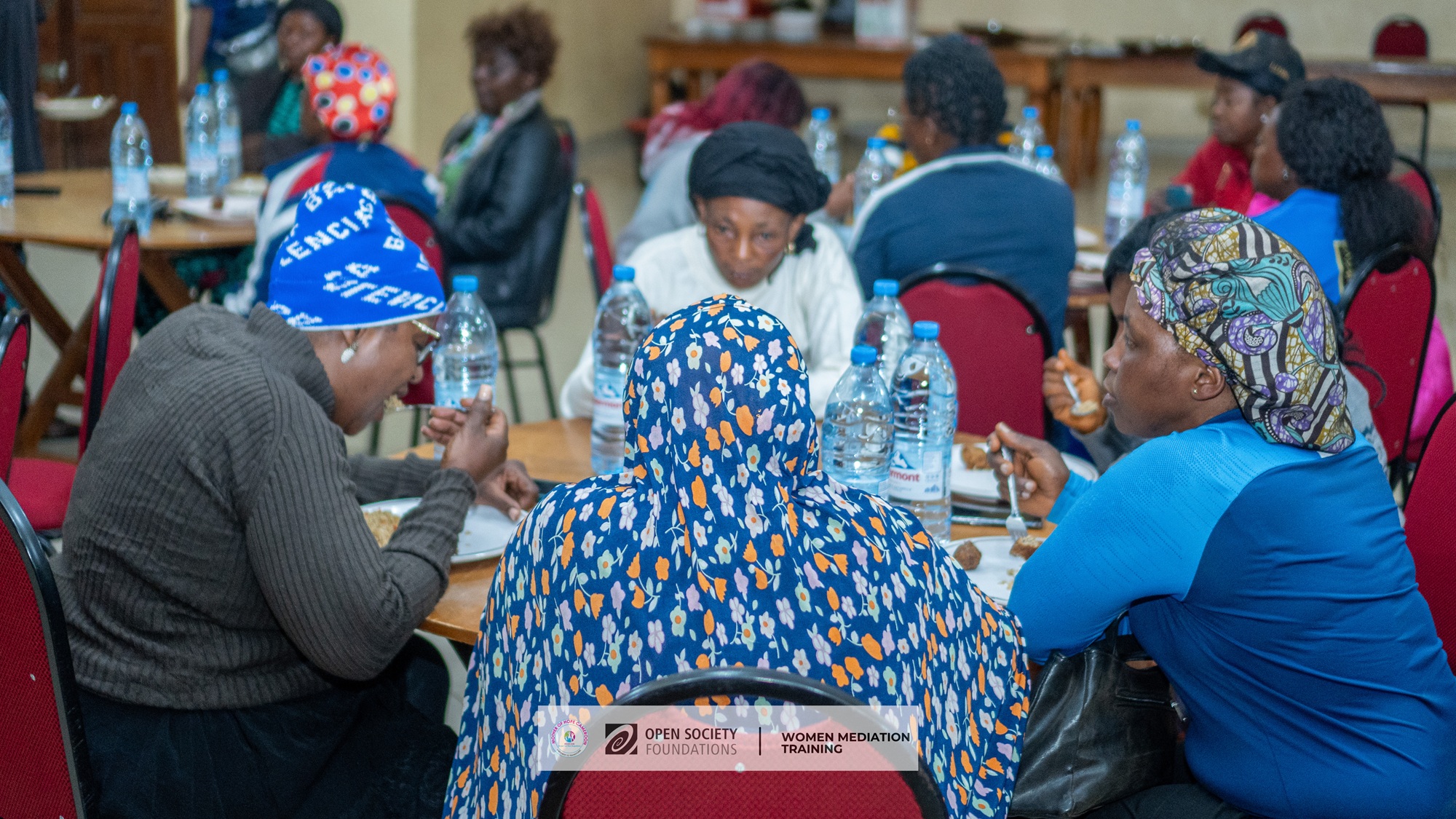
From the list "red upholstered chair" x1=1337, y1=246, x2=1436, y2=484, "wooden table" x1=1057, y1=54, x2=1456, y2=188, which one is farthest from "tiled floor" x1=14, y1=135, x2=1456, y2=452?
"red upholstered chair" x1=1337, y1=246, x2=1436, y2=484

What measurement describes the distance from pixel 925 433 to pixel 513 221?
227cm

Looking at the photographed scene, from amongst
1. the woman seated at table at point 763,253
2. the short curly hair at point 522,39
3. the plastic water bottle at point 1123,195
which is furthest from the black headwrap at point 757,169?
the short curly hair at point 522,39

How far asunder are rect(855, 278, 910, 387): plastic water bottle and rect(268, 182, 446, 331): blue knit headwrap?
0.97 m

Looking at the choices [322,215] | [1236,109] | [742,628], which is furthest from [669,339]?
[1236,109]

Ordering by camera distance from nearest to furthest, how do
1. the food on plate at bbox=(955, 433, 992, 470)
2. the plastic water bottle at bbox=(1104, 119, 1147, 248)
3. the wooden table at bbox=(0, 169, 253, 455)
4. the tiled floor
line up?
the food on plate at bbox=(955, 433, 992, 470)
the wooden table at bbox=(0, 169, 253, 455)
the plastic water bottle at bbox=(1104, 119, 1147, 248)
the tiled floor

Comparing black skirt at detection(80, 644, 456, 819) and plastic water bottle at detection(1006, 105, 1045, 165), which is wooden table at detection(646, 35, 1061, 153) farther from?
black skirt at detection(80, 644, 456, 819)

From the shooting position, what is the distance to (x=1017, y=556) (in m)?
1.88

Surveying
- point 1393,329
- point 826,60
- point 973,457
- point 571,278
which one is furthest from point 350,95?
point 826,60

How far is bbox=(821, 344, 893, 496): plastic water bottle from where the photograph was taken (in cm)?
218

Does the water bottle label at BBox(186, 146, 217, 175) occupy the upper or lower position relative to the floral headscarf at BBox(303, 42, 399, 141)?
lower

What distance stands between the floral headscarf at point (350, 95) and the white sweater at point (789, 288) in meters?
1.35

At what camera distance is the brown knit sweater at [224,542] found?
5.03 ft

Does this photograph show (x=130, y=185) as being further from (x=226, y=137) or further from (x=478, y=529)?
(x=478, y=529)

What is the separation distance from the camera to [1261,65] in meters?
4.22
